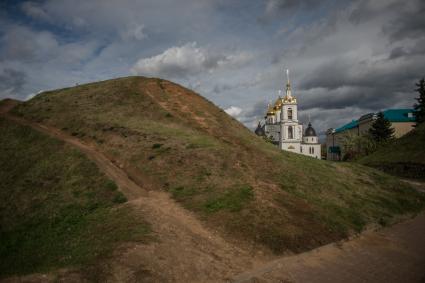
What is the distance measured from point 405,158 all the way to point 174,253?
5077cm

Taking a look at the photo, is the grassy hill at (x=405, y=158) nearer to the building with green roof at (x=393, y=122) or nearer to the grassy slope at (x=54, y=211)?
the building with green roof at (x=393, y=122)

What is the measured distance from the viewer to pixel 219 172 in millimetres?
21266

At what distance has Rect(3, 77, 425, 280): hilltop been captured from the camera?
16.3 metres

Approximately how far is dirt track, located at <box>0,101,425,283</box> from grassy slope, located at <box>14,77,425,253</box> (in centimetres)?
98

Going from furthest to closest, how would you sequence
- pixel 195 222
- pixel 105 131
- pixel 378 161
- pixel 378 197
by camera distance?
pixel 378 161 → pixel 105 131 → pixel 378 197 → pixel 195 222

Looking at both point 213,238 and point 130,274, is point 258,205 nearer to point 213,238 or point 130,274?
point 213,238

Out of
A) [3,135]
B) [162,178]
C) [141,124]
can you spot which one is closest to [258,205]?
[162,178]

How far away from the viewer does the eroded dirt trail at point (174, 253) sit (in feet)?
36.3

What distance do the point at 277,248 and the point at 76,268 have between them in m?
8.06

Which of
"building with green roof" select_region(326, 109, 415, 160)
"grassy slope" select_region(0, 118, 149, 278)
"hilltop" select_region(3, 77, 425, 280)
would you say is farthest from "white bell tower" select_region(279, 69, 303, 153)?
"grassy slope" select_region(0, 118, 149, 278)

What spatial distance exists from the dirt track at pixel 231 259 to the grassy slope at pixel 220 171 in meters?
0.98

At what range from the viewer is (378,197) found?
2445cm

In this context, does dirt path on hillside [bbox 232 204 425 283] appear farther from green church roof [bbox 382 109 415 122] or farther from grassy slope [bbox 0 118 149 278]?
green church roof [bbox 382 109 415 122]

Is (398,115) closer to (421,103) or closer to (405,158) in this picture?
(421,103)
